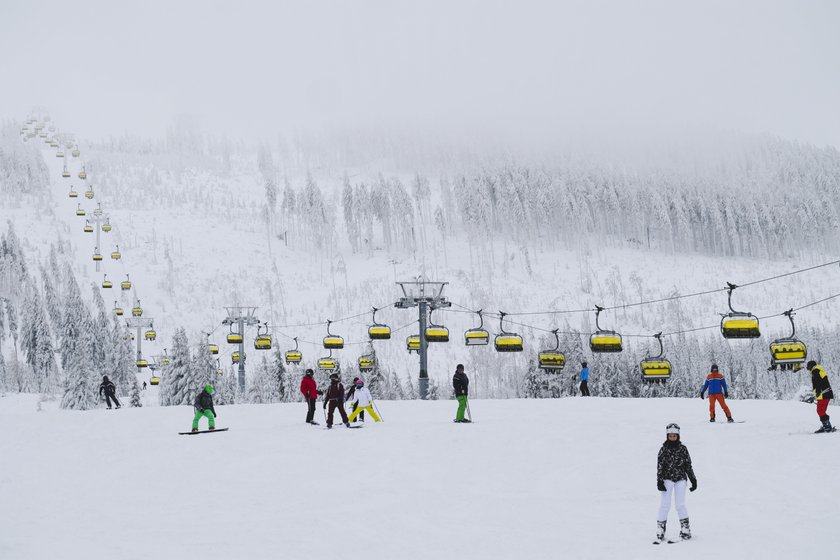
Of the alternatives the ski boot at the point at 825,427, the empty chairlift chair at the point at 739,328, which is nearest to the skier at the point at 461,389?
the empty chairlift chair at the point at 739,328

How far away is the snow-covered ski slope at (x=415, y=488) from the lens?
10.3 meters

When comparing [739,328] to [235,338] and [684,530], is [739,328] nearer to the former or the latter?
[684,530]

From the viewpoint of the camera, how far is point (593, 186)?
13988cm

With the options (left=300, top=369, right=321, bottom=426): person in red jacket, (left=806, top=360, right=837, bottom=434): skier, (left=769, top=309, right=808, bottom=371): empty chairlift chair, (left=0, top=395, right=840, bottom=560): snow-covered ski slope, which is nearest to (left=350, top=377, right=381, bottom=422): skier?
(left=0, top=395, right=840, bottom=560): snow-covered ski slope

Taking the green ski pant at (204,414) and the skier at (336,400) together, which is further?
the skier at (336,400)

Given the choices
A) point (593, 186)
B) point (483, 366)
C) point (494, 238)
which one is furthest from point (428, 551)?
point (593, 186)

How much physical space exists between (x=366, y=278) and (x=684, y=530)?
3908 inches

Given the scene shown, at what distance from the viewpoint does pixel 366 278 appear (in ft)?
356

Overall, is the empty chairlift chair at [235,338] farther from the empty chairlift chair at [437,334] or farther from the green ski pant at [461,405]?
the green ski pant at [461,405]

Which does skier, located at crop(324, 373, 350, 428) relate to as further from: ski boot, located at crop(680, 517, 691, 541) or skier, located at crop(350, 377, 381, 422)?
ski boot, located at crop(680, 517, 691, 541)

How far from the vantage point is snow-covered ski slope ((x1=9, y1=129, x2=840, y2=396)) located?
313ft

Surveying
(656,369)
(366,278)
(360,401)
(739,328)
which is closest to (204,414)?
(360,401)

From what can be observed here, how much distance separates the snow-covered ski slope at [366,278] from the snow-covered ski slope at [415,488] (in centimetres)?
6380

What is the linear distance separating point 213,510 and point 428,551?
477cm
